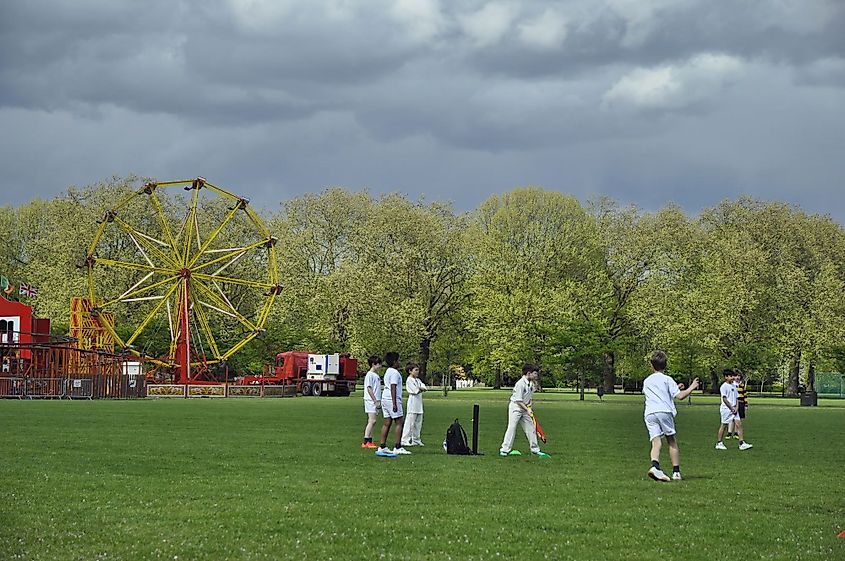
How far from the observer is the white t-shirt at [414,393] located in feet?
78.9

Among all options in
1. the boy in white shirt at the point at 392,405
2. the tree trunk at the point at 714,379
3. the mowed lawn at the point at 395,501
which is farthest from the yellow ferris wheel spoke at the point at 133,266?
the boy in white shirt at the point at 392,405

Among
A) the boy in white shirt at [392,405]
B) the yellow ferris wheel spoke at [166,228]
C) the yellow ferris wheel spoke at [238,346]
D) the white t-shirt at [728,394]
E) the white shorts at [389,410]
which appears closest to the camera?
the boy in white shirt at [392,405]

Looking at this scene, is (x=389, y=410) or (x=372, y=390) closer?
(x=389, y=410)

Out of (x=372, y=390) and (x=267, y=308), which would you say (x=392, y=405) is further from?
(x=267, y=308)

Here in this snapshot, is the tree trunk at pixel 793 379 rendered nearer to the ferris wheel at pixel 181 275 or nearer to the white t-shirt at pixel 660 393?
the ferris wheel at pixel 181 275

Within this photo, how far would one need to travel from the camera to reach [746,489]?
16953 mm

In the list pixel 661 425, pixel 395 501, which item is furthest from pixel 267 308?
pixel 395 501

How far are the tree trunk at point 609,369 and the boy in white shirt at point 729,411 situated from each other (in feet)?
180

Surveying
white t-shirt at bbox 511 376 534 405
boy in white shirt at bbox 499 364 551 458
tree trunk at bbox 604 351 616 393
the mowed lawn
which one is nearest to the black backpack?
the mowed lawn

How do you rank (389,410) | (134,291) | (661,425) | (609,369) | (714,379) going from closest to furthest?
(661,425) < (389,410) < (134,291) < (714,379) < (609,369)

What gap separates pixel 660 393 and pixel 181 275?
5837 cm

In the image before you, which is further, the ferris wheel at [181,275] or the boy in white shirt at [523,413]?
the ferris wheel at [181,275]

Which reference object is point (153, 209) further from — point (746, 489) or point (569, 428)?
point (746, 489)

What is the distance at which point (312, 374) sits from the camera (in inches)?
3066
